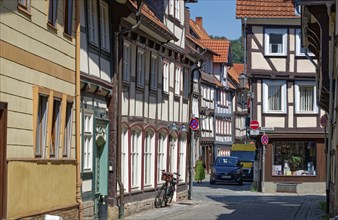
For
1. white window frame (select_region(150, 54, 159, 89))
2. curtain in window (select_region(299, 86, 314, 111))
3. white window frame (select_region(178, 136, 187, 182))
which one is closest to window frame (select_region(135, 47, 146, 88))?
white window frame (select_region(150, 54, 159, 89))

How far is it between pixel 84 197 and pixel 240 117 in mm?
74472

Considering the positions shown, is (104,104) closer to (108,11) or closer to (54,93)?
(108,11)

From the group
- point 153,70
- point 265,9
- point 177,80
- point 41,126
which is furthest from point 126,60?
point 265,9

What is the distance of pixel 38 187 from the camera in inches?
585

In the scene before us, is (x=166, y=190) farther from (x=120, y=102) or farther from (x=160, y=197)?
(x=120, y=102)

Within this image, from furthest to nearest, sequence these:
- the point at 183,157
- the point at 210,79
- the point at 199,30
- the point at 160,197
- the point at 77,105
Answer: the point at 199,30 < the point at 210,79 < the point at 183,157 < the point at 160,197 < the point at 77,105

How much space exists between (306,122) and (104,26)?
71.0 ft

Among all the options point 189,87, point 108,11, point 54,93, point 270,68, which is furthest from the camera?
point 270,68

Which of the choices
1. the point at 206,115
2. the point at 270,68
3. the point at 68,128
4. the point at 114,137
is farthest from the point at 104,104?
the point at 206,115

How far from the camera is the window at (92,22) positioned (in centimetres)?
1972

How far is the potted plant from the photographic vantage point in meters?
41.6

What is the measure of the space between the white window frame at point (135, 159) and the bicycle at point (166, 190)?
6.67 feet

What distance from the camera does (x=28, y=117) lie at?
47.1ft

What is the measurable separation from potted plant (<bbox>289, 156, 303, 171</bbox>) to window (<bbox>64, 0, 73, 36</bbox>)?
84.4 feet
